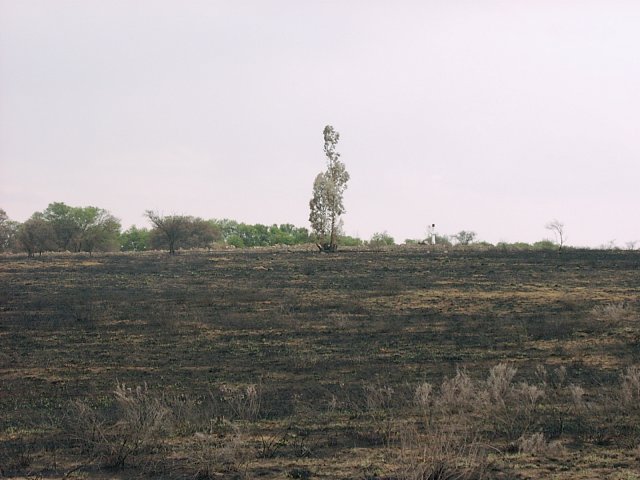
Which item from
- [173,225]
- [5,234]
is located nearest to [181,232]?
[173,225]

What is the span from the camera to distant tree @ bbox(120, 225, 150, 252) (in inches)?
3508

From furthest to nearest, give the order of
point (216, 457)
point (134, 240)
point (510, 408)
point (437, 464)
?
1. point (134, 240)
2. point (510, 408)
3. point (216, 457)
4. point (437, 464)

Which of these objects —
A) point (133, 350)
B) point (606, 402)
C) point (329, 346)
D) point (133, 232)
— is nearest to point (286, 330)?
point (329, 346)

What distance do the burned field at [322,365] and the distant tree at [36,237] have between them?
7813 millimetres

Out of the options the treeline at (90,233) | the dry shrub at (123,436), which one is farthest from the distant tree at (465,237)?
the dry shrub at (123,436)

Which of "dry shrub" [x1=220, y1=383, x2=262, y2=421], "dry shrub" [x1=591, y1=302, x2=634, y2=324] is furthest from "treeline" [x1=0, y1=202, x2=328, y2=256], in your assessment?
"dry shrub" [x1=220, y1=383, x2=262, y2=421]

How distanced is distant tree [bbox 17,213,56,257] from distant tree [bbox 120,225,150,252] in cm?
2662

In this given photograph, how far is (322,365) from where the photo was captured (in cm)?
2392

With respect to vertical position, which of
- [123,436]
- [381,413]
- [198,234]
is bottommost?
[381,413]

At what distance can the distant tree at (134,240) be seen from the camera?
89.1 meters

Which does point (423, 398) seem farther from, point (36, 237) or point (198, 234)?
point (198, 234)

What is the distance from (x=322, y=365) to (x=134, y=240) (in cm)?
7223

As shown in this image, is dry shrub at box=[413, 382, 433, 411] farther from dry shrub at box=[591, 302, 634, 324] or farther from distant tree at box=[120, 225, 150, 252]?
distant tree at box=[120, 225, 150, 252]

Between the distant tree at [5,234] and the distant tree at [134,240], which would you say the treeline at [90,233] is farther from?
the distant tree at [134,240]
